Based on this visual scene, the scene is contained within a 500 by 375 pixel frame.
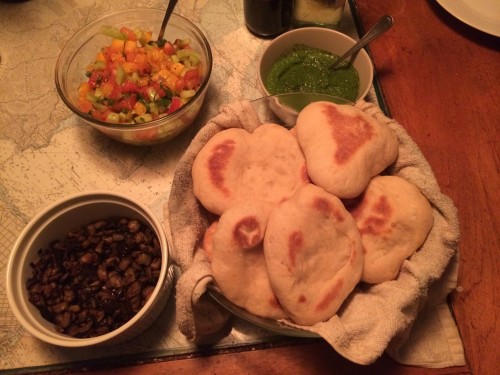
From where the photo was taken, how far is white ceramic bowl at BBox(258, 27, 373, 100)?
3.64 ft

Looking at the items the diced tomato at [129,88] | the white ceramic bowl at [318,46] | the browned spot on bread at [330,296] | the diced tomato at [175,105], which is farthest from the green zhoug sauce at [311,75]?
the browned spot on bread at [330,296]

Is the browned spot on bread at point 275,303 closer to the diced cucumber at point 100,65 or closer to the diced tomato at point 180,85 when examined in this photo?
the diced tomato at point 180,85

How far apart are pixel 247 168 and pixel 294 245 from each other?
7.8 inches

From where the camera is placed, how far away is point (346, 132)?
30.5 inches

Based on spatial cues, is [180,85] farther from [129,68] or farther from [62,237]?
[62,237]

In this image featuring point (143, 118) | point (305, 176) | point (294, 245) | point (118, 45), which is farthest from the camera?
point (118, 45)

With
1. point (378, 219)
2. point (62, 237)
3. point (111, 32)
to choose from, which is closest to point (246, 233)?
point (378, 219)

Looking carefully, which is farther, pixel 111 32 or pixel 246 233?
pixel 111 32

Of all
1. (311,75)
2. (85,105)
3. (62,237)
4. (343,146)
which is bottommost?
(62,237)

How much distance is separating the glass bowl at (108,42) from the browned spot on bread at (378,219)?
50 cm

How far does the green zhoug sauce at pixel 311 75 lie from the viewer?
113 cm

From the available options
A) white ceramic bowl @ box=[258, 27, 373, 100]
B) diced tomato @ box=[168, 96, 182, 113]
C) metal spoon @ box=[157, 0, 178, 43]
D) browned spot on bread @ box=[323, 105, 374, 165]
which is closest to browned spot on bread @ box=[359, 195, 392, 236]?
browned spot on bread @ box=[323, 105, 374, 165]

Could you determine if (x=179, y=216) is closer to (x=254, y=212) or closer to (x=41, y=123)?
(x=254, y=212)

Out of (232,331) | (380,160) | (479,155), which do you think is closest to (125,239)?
(232,331)
